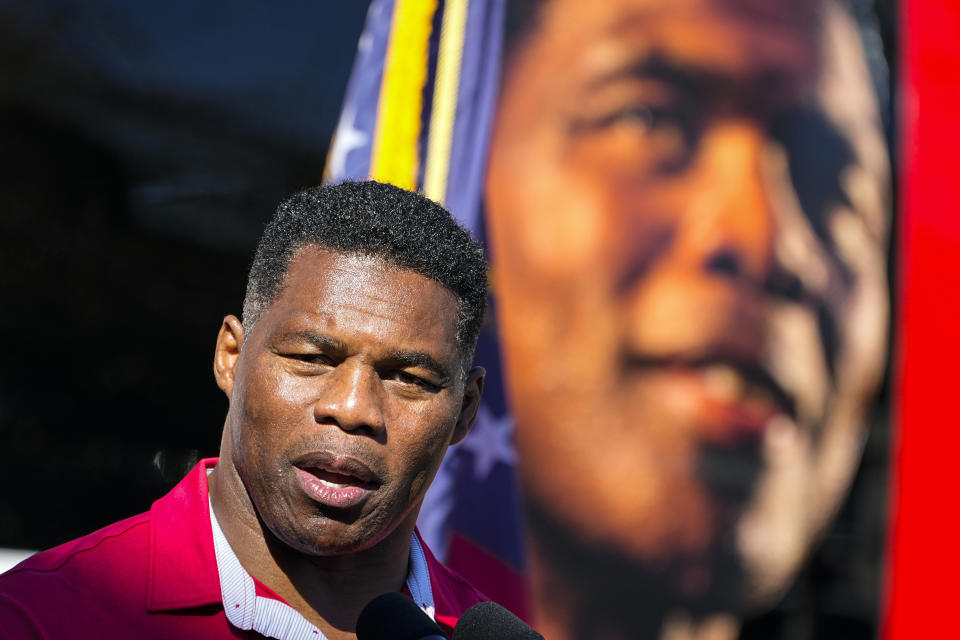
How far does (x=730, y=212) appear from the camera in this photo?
3.56 metres

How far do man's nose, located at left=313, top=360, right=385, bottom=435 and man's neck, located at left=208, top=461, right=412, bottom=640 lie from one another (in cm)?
22

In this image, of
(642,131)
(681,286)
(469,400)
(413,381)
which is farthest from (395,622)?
(642,131)

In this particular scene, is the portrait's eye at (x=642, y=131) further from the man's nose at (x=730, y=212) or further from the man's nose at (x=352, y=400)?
the man's nose at (x=352, y=400)

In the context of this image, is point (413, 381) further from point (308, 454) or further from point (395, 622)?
point (395, 622)

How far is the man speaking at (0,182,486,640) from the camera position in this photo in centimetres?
132

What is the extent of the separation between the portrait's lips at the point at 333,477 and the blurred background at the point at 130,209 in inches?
65.1

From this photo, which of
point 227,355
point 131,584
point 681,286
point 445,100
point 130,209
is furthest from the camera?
point 681,286

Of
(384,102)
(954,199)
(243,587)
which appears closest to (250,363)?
(243,587)

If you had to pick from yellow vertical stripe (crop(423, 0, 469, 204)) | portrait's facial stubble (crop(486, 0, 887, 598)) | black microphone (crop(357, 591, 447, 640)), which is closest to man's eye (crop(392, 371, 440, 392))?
black microphone (crop(357, 591, 447, 640))

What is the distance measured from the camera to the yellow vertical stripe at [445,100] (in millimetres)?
2975

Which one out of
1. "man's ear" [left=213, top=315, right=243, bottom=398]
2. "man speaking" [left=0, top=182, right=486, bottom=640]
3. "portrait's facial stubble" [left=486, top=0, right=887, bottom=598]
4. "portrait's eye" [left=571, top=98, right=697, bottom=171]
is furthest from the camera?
"portrait's eye" [left=571, top=98, right=697, bottom=171]

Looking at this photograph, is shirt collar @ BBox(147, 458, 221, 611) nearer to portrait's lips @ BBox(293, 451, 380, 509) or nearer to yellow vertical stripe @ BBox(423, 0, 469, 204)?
portrait's lips @ BBox(293, 451, 380, 509)

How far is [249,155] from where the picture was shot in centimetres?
310

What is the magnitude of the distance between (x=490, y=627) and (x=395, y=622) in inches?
4.2
